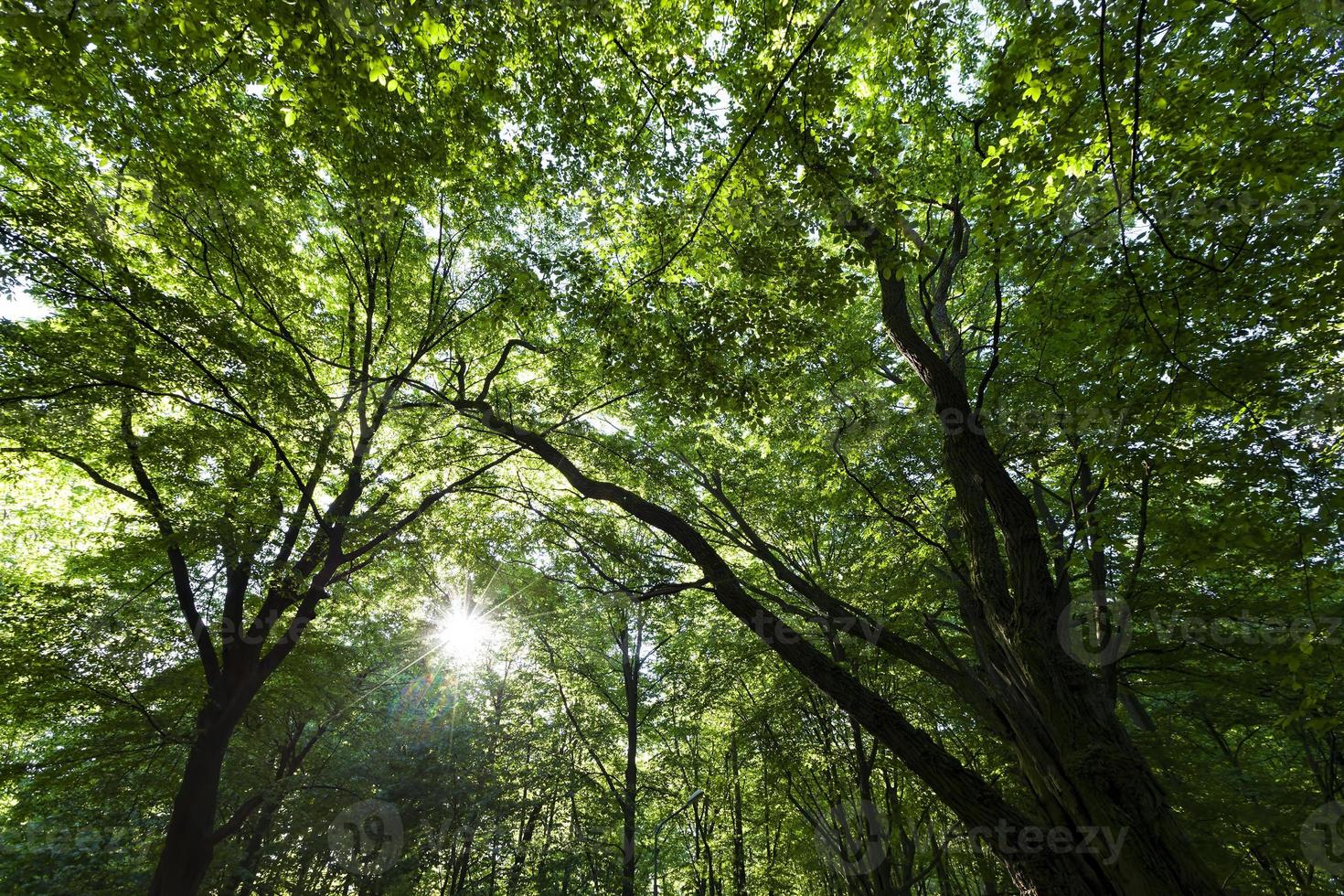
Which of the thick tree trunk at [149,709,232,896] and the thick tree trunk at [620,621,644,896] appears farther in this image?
the thick tree trunk at [620,621,644,896]

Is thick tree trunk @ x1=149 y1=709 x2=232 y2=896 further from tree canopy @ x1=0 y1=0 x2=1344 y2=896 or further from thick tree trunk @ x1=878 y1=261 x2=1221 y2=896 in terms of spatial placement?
thick tree trunk @ x1=878 y1=261 x2=1221 y2=896

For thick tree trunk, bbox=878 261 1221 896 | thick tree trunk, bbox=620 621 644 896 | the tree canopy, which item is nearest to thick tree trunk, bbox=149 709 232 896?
the tree canopy

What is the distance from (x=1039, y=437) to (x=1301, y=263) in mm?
2238

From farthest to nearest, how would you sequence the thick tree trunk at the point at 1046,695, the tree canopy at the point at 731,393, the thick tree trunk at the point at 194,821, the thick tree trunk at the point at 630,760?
the thick tree trunk at the point at 630,760 → the thick tree trunk at the point at 194,821 → the tree canopy at the point at 731,393 → the thick tree trunk at the point at 1046,695

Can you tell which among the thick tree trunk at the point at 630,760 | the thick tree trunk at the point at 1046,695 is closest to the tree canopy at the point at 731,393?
the thick tree trunk at the point at 1046,695

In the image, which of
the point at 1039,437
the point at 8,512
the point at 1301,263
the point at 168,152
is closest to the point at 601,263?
the point at 168,152

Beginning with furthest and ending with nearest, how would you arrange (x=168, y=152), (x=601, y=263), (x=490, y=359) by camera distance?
(x=490, y=359)
(x=601, y=263)
(x=168, y=152)

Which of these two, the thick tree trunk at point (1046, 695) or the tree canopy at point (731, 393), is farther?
the tree canopy at point (731, 393)

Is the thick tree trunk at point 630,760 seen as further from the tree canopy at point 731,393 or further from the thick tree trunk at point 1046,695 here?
the thick tree trunk at point 1046,695

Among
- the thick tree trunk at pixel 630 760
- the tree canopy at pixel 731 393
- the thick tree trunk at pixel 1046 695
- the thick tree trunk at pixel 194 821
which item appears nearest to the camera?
the thick tree trunk at pixel 1046 695

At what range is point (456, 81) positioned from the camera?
436cm

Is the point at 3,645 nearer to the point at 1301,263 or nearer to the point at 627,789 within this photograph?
the point at 627,789

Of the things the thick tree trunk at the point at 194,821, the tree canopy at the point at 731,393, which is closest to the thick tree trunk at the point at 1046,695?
the tree canopy at the point at 731,393

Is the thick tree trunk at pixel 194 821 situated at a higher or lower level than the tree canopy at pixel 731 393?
lower
